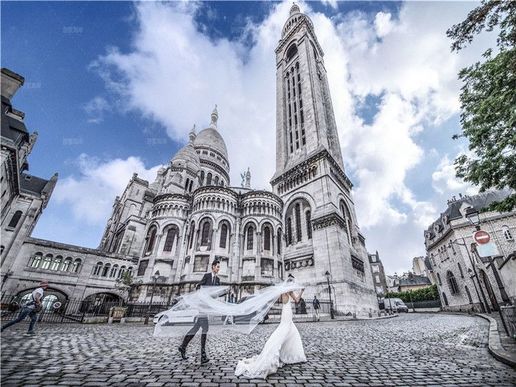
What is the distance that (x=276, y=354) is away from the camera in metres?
4.46

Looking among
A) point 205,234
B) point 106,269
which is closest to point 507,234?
point 205,234

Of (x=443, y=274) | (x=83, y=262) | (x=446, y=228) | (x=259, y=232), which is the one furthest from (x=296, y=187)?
(x=83, y=262)

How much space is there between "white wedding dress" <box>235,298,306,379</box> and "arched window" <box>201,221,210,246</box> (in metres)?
22.8

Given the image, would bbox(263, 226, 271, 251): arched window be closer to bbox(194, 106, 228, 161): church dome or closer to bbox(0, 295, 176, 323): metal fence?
bbox(0, 295, 176, 323): metal fence

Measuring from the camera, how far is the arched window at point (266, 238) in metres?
27.9

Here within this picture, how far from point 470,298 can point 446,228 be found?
31.0 ft

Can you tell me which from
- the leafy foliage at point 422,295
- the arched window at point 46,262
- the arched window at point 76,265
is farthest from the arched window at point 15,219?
the leafy foliage at point 422,295

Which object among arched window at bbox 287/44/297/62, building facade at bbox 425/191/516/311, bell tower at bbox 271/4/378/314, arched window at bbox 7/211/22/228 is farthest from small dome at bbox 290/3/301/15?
arched window at bbox 7/211/22/228

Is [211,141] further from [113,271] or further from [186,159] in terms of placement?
[113,271]

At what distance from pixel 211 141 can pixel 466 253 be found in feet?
155

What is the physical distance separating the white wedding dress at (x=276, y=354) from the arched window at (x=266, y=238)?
22.8 m

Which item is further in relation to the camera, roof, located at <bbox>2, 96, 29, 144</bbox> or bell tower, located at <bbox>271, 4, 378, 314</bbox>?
bell tower, located at <bbox>271, 4, 378, 314</bbox>

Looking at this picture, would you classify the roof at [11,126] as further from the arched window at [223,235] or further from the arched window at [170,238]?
the arched window at [223,235]

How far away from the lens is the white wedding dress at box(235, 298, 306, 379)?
162 inches
